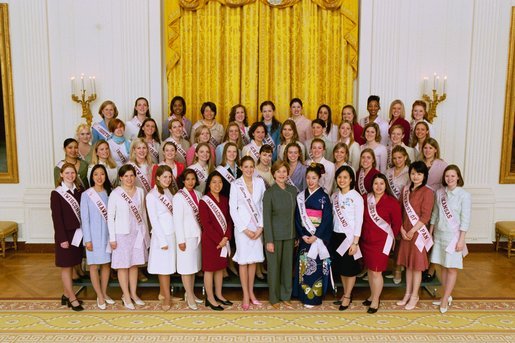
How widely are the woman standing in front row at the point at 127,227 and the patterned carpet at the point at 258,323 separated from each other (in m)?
0.42

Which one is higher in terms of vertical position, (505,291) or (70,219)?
(70,219)

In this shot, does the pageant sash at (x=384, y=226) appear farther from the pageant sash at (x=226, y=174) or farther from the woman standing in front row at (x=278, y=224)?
the pageant sash at (x=226, y=174)

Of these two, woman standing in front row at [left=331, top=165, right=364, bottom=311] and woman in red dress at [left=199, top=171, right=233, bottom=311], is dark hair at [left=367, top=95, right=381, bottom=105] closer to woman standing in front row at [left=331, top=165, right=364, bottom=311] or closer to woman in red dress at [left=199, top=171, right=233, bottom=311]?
woman standing in front row at [left=331, top=165, right=364, bottom=311]

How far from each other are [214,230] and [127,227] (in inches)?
32.9

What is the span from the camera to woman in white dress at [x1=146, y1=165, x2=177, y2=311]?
16.1ft

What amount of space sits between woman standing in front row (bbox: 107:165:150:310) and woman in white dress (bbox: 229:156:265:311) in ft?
2.97

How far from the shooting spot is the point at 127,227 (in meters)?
4.94

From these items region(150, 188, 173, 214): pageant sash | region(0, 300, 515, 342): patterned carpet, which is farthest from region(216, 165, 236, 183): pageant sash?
region(0, 300, 515, 342): patterned carpet

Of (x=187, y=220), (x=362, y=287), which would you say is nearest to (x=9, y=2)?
(x=187, y=220)

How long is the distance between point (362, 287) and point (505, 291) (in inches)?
61.8

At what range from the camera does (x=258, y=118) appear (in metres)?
7.07

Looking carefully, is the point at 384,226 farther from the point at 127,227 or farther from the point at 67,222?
the point at 67,222

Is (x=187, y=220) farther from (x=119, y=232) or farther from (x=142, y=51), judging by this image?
(x=142, y=51)

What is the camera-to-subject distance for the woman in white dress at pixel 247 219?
502cm
